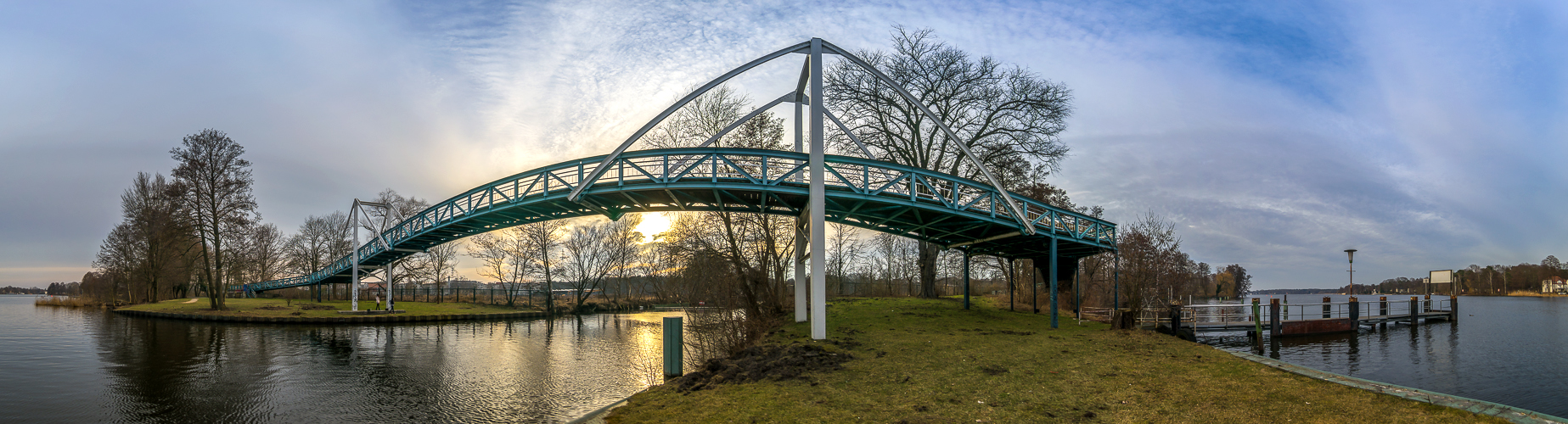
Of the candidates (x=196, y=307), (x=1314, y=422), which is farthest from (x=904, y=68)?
(x=196, y=307)

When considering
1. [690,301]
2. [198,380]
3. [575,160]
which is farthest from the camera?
[575,160]

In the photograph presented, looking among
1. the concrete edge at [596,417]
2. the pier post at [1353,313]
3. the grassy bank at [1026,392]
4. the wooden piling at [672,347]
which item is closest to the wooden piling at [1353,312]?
the pier post at [1353,313]

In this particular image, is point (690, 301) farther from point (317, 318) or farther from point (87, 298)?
point (87, 298)

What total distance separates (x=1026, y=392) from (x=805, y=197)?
28.5ft

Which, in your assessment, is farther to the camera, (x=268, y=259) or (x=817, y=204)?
(x=268, y=259)

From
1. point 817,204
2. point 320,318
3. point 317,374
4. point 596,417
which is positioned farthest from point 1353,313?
point 320,318

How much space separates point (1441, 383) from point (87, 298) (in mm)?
82858

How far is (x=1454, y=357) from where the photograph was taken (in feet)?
73.3

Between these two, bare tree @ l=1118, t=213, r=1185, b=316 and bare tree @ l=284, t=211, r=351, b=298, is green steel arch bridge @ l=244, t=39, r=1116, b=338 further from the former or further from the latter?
bare tree @ l=284, t=211, r=351, b=298

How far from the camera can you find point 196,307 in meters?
37.0

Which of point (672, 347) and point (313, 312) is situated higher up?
point (672, 347)

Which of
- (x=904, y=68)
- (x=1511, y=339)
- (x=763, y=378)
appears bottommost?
(x=1511, y=339)

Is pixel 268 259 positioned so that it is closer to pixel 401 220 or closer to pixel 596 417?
pixel 401 220

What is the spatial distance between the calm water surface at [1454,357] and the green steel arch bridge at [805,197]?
7988 mm
